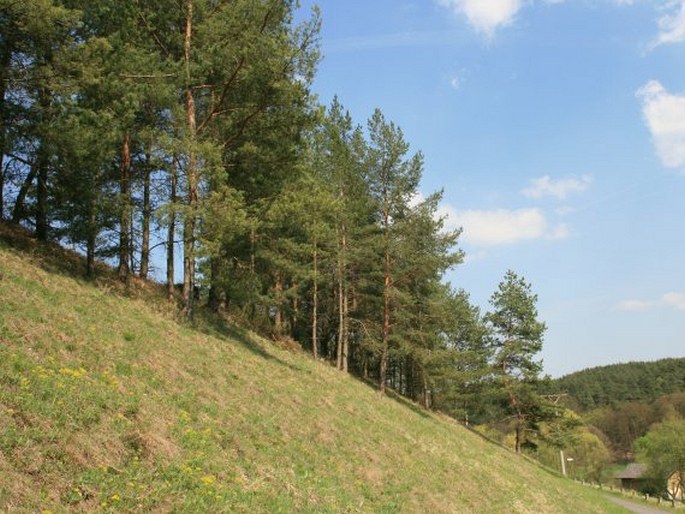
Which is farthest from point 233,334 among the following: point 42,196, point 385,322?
point 385,322

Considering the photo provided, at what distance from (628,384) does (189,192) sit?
493ft

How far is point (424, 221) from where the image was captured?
29.5 metres

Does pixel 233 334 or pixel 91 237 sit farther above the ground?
pixel 91 237

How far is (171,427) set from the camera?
8.78 m

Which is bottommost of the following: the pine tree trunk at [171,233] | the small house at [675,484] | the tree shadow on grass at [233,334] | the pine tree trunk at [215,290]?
the small house at [675,484]

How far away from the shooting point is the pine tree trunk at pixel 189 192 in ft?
54.2

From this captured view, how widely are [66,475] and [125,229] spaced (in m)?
13.9

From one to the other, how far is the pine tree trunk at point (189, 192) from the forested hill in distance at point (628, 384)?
437 ft

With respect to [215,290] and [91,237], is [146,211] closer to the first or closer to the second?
[91,237]

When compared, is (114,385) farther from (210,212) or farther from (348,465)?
(210,212)

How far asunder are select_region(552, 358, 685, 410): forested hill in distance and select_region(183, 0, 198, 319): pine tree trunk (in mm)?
133246

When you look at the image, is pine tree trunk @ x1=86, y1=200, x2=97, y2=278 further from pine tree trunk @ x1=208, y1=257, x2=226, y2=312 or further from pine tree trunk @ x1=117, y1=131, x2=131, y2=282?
pine tree trunk @ x1=208, y1=257, x2=226, y2=312

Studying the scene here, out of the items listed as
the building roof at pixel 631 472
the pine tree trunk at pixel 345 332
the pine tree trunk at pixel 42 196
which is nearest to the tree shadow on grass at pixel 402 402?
the pine tree trunk at pixel 345 332

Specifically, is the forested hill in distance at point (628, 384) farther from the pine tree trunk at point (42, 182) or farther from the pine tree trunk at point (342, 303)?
the pine tree trunk at point (42, 182)
